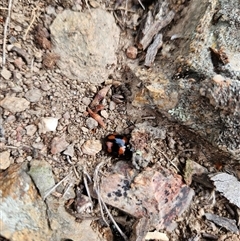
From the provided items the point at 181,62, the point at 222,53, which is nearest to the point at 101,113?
the point at 181,62

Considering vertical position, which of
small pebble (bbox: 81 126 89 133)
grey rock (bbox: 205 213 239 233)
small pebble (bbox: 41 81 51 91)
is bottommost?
grey rock (bbox: 205 213 239 233)

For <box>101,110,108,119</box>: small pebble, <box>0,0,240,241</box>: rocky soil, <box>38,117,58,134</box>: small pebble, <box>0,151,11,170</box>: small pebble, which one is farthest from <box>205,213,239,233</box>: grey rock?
<box>0,151,11,170</box>: small pebble

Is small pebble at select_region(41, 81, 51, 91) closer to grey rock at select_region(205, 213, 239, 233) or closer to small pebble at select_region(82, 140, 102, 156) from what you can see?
small pebble at select_region(82, 140, 102, 156)

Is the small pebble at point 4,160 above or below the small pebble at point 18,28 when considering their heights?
below

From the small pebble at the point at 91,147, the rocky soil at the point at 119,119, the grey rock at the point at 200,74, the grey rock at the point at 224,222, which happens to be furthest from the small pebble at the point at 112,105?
the grey rock at the point at 224,222

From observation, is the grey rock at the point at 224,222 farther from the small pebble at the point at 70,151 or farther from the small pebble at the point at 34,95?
the small pebble at the point at 34,95

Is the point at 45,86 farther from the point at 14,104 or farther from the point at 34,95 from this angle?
the point at 14,104

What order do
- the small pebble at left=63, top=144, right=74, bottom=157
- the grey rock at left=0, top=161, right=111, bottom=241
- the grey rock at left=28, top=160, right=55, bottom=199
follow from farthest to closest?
1. the small pebble at left=63, top=144, right=74, bottom=157
2. the grey rock at left=28, top=160, right=55, bottom=199
3. the grey rock at left=0, top=161, right=111, bottom=241
